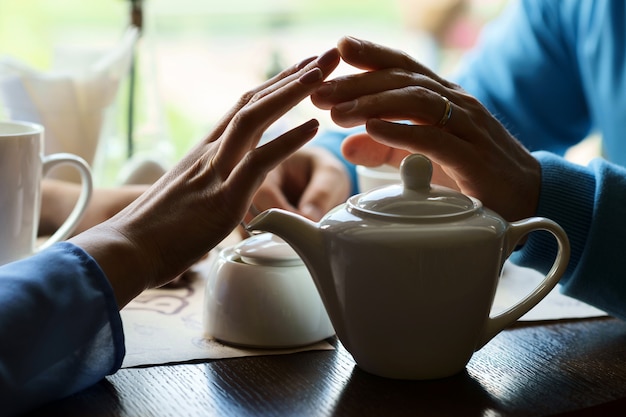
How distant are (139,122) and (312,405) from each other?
88 centimetres

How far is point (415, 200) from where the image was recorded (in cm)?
55

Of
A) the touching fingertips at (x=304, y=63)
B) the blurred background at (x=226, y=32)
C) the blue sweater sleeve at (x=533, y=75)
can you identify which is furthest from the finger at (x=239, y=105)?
the blurred background at (x=226, y=32)

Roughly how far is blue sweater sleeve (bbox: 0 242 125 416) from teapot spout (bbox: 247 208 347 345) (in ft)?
0.41

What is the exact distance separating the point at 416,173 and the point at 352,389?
6.4 inches

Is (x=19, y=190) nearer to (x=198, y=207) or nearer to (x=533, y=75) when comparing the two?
(x=198, y=207)

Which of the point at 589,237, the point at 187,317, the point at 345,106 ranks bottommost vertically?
the point at 187,317

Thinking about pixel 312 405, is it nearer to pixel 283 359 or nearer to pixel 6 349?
pixel 283 359

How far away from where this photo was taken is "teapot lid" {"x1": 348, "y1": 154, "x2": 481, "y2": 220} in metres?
0.54

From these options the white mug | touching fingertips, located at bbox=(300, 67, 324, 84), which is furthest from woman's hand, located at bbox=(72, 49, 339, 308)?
the white mug

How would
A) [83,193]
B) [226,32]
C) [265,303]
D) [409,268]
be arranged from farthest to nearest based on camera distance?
1. [226,32]
2. [83,193]
3. [265,303]
4. [409,268]

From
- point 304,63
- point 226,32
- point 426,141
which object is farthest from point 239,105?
point 226,32

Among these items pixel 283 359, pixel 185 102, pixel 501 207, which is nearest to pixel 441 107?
pixel 501 207

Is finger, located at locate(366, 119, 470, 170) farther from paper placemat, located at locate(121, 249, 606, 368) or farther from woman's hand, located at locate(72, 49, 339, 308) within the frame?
paper placemat, located at locate(121, 249, 606, 368)

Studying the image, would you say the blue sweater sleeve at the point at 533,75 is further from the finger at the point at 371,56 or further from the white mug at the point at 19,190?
the white mug at the point at 19,190
